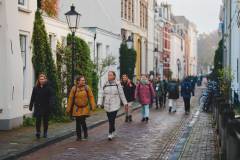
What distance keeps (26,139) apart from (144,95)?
8.19 metres

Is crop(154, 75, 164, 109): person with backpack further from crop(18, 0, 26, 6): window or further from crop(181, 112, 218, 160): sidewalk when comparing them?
crop(18, 0, 26, 6): window

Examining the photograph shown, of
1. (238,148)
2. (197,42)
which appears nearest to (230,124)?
(238,148)

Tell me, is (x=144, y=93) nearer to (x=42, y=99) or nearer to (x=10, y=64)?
(x=10, y=64)

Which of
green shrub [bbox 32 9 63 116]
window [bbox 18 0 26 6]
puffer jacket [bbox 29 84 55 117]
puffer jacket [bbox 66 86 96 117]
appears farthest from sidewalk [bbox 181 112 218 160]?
window [bbox 18 0 26 6]

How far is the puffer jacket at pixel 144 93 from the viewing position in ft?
70.3

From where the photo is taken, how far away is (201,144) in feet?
45.1

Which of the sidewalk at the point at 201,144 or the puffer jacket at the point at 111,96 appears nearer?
the sidewalk at the point at 201,144

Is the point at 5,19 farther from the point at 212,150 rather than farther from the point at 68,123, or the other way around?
the point at 212,150

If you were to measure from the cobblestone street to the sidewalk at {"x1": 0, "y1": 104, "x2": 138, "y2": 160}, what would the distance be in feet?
0.65

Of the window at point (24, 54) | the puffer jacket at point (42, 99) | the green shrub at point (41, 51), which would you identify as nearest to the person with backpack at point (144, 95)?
the green shrub at point (41, 51)

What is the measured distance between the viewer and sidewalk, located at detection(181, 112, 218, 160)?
38.4 feet

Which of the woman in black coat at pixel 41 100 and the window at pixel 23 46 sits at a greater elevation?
the window at pixel 23 46

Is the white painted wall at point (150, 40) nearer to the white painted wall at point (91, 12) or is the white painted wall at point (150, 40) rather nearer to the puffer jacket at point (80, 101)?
the white painted wall at point (91, 12)

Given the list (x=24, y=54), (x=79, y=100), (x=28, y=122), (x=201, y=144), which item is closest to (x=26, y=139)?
(x=79, y=100)
